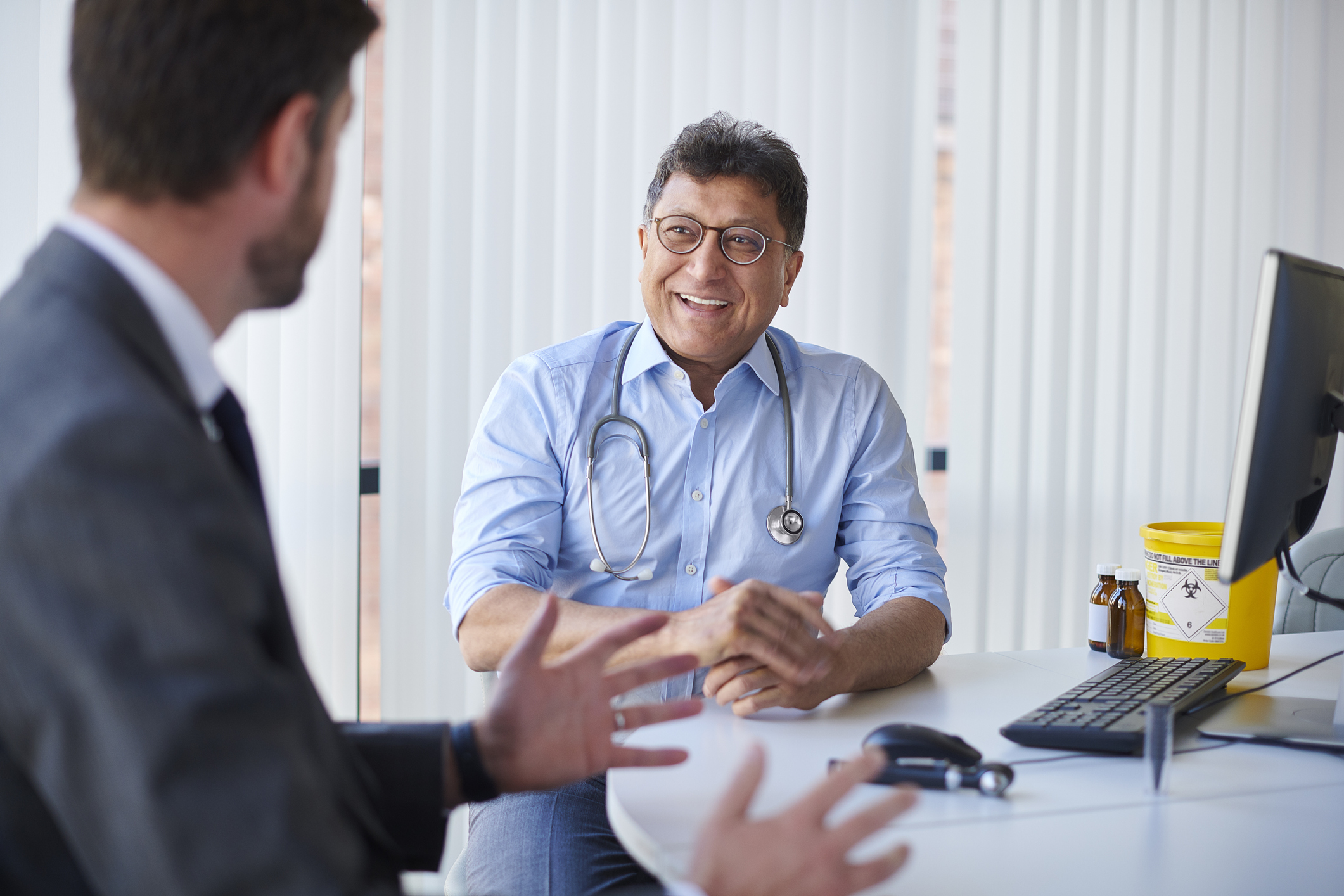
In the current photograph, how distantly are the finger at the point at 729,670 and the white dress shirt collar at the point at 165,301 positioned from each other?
2.62 ft

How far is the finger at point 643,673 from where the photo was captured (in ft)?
3.77

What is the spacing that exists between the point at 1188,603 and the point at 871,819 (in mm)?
1005

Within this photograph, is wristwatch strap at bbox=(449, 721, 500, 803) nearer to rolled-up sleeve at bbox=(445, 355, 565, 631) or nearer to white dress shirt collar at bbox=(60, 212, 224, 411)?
white dress shirt collar at bbox=(60, 212, 224, 411)

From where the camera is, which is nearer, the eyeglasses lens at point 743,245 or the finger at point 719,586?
the finger at point 719,586

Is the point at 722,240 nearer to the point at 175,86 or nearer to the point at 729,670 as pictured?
the point at 729,670

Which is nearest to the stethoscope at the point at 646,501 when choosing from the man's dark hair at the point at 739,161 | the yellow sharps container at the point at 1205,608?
the man's dark hair at the point at 739,161

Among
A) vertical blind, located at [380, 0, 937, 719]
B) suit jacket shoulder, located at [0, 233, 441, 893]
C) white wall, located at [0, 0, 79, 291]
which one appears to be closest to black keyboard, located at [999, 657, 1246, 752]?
suit jacket shoulder, located at [0, 233, 441, 893]

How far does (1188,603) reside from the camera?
5.16ft

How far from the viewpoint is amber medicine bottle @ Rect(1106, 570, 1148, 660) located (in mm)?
1667

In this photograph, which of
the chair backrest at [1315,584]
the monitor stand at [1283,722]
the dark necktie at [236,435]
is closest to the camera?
the dark necktie at [236,435]

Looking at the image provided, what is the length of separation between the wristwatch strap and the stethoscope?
0.78m

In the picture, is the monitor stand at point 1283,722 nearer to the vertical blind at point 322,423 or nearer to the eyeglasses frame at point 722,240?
the eyeglasses frame at point 722,240

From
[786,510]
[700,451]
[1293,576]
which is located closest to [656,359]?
[700,451]

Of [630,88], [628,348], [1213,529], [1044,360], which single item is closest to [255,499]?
[628,348]
